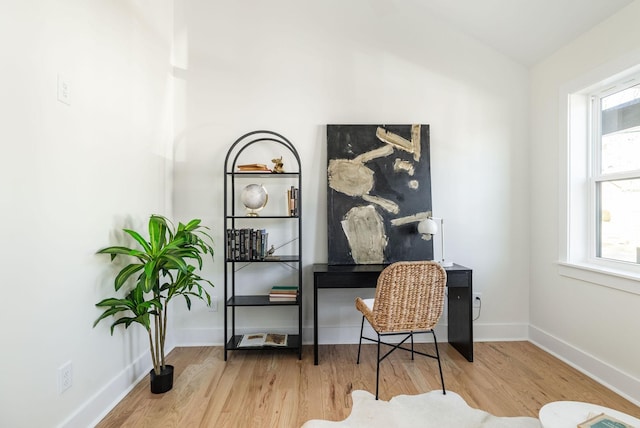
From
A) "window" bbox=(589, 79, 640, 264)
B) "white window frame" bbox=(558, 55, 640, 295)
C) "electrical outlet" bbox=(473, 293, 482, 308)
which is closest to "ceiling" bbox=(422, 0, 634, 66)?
"white window frame" bbox=(558, 55, 640, 295)

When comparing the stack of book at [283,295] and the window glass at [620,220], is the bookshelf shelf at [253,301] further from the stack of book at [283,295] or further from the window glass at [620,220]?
the window glass at [620,220]

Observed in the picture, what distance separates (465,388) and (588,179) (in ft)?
6.06

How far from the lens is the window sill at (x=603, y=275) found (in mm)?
2088

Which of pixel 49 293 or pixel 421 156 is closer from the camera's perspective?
pixel 49 293

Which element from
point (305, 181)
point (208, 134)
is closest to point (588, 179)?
point (305, 181)

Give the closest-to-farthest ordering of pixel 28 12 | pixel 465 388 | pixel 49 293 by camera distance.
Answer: pixel 28 12
pixel 49 293
pixel 465 388

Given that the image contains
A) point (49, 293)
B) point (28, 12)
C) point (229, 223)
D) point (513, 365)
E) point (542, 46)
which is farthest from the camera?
point (229, 223)

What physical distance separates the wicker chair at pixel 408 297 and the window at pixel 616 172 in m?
1.36

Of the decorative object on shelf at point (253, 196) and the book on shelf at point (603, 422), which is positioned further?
the decorative object on shelf at point (253, 196)

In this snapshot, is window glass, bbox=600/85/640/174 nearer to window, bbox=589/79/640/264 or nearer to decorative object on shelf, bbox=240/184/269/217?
window, bbox=589/79/640/264

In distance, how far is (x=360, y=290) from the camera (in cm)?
304

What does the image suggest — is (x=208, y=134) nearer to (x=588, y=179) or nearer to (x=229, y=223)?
(x=229, y=223)

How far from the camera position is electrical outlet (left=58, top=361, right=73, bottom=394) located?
1.62 metres

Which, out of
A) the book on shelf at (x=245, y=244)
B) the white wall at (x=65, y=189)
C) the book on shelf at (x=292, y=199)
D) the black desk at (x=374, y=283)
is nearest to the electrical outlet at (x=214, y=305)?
the book on shelf at (x=245, y=244)
